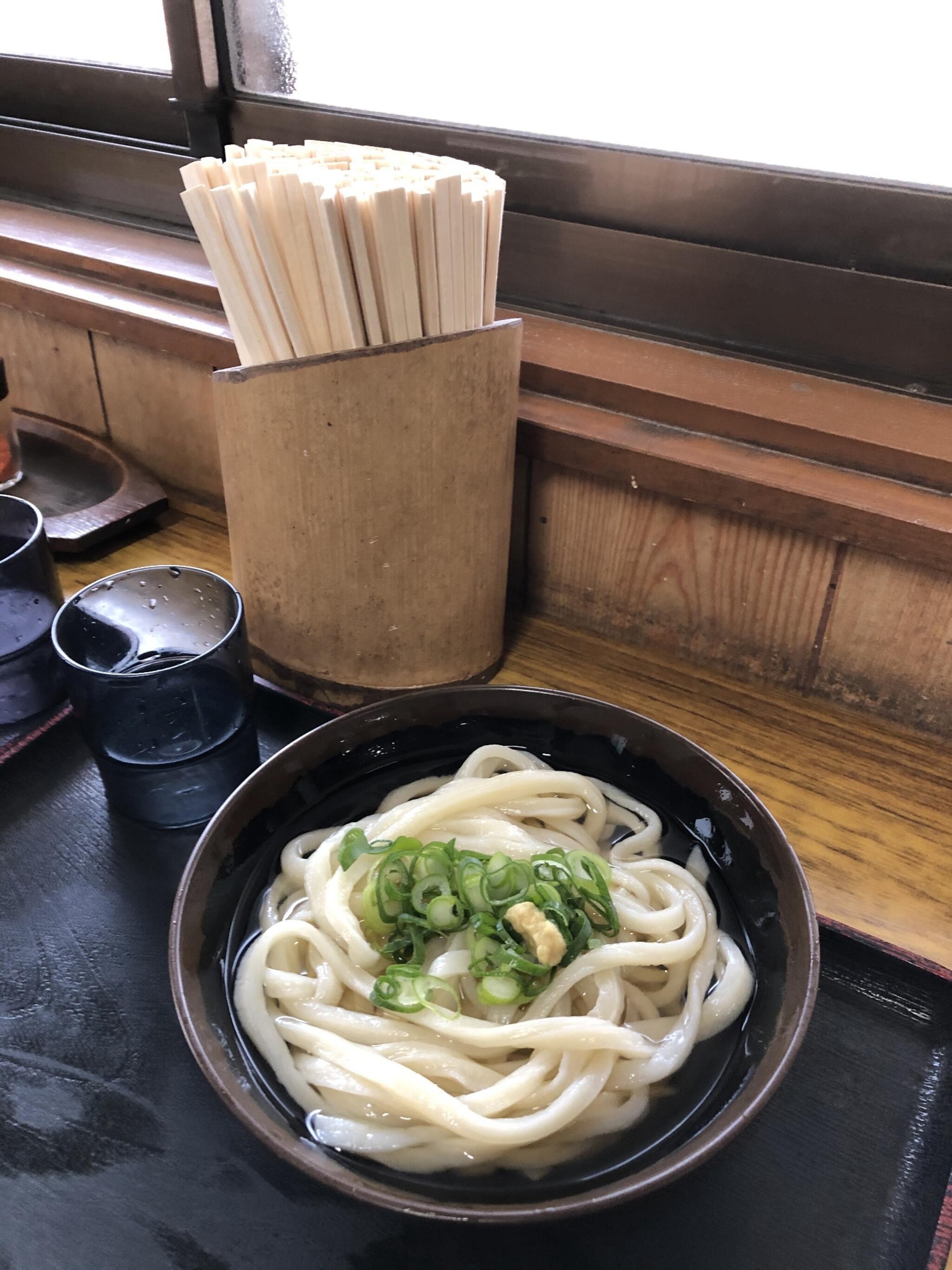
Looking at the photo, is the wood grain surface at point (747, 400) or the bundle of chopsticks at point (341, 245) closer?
the bundle of chopsticks at point (341, 245)

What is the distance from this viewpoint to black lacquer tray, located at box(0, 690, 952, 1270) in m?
0.63

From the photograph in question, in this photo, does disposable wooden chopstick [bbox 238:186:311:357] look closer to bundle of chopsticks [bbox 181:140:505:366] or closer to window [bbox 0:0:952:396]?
bundle of chopsticks [bbox 181:140:505:366]

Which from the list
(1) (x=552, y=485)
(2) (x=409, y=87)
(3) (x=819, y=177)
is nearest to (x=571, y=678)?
(1) (x=552, y=485)

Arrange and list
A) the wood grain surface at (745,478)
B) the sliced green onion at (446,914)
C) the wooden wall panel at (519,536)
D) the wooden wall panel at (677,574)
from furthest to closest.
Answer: the wooden wall panel at (519,536)
the wooden wall panel at (677,574)
the wood grain surface at (745,478)
the sliced green onion at (446,914)

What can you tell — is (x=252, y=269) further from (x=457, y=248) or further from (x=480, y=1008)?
(x=480, y=1008)

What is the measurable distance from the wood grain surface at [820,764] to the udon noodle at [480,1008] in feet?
0.61

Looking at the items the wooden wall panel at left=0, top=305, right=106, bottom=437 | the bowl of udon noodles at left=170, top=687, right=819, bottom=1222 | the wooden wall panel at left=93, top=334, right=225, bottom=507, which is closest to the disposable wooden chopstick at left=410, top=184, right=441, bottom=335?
the bowl of udon noodles at left=170, top=687, right=819, bottom=1222

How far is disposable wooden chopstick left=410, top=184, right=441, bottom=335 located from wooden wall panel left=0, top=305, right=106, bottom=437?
0.81 metres

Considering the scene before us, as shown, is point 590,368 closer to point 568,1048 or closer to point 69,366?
point 568,1048

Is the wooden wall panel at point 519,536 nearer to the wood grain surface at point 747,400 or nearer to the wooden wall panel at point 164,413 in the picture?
the wood grain surface at point 747,400

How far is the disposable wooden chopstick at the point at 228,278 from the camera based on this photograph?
2.81 feet

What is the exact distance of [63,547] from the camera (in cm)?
131

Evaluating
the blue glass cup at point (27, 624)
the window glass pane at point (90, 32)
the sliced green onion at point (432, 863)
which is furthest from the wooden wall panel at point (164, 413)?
the sliced green onion at point (432, 863)

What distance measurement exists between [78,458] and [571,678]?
2.84 feet
